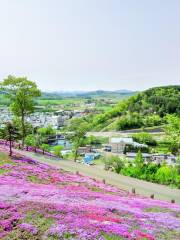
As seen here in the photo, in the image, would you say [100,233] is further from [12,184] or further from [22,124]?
[22,124]

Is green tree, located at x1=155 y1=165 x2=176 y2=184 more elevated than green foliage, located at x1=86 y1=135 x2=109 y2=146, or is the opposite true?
green tree, located at x1=155 y1=165 x2=176 y2=184

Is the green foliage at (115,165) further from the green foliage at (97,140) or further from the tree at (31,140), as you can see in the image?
the green foliage at (97,140)

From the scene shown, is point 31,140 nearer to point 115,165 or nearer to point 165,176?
point 115,165

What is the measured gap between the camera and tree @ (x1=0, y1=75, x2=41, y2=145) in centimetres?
5216

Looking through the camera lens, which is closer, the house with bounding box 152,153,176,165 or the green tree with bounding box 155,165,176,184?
the green tree with bounding box 155,165,176,184

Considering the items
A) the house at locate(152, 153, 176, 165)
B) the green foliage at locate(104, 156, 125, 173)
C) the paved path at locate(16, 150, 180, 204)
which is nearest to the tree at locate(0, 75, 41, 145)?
the paved path at locate(16, 150, 180, 204)

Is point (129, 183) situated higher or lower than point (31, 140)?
lower

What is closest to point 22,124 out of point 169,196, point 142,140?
point 169,196

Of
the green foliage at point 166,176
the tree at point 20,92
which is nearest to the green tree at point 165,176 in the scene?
the green foliage at point 166,176

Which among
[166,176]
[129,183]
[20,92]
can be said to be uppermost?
[20,92]

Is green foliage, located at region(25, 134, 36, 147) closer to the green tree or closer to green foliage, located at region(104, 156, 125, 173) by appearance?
green foliage, located at region(104, 156, 125, 173)

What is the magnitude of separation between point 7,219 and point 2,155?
76.7 ft

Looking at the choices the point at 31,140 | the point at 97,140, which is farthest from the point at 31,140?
the point at 97,140

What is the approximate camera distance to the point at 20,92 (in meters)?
52.5
